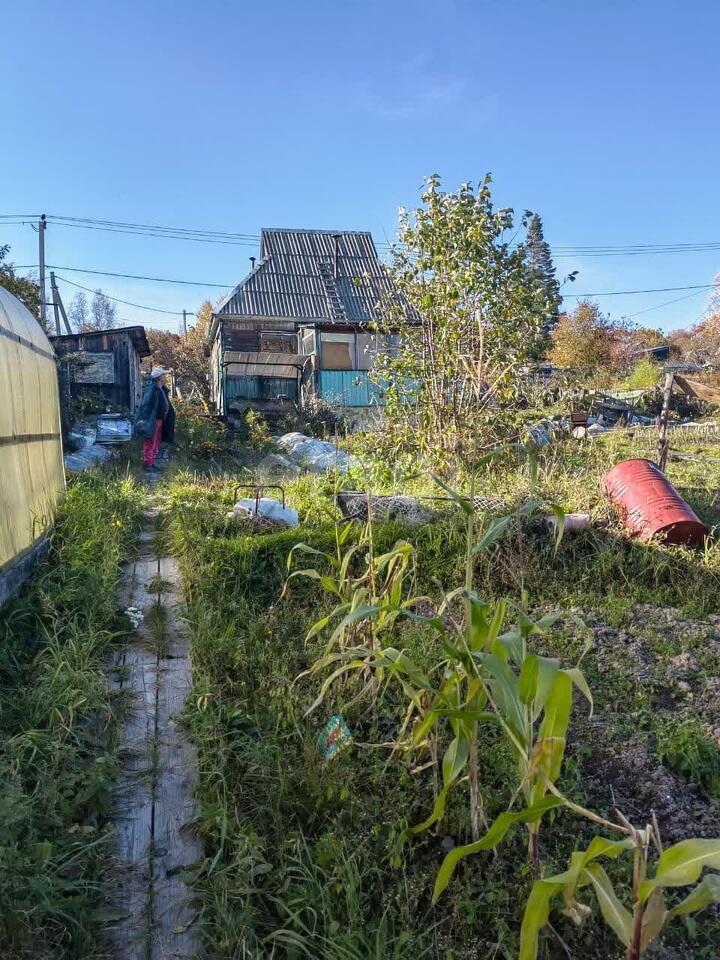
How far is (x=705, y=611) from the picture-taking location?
435 cm

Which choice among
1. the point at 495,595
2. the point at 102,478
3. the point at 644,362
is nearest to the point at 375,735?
the point at 495,595

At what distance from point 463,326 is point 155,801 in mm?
5783

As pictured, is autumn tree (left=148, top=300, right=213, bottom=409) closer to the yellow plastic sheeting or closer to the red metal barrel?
the yellow plastic sheeting

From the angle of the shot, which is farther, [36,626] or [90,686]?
[36,626]

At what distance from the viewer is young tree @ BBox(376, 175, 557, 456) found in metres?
6.91

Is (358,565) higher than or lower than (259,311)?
lower

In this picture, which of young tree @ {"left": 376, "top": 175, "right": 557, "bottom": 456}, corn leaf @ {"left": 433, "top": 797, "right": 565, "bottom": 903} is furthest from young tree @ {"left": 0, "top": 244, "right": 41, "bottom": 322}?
corn leaf @ {"left": 433, "top": 797, "right": 565, "bottom": 903}

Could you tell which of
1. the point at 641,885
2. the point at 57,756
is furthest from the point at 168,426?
the point at 641,885

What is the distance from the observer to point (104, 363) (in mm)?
16531

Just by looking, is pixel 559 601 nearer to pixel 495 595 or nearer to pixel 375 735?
pixel 495 595

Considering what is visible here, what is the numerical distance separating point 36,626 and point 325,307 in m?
18.2

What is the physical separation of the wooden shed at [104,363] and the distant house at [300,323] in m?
2.37

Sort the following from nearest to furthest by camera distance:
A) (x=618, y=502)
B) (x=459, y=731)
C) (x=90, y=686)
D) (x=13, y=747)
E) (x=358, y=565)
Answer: (x=459, y=731) < (x=13, y=747) < (x=90, y=686) < (x=358, y=565) < (x=618, y=502)

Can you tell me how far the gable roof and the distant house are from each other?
0.03m
